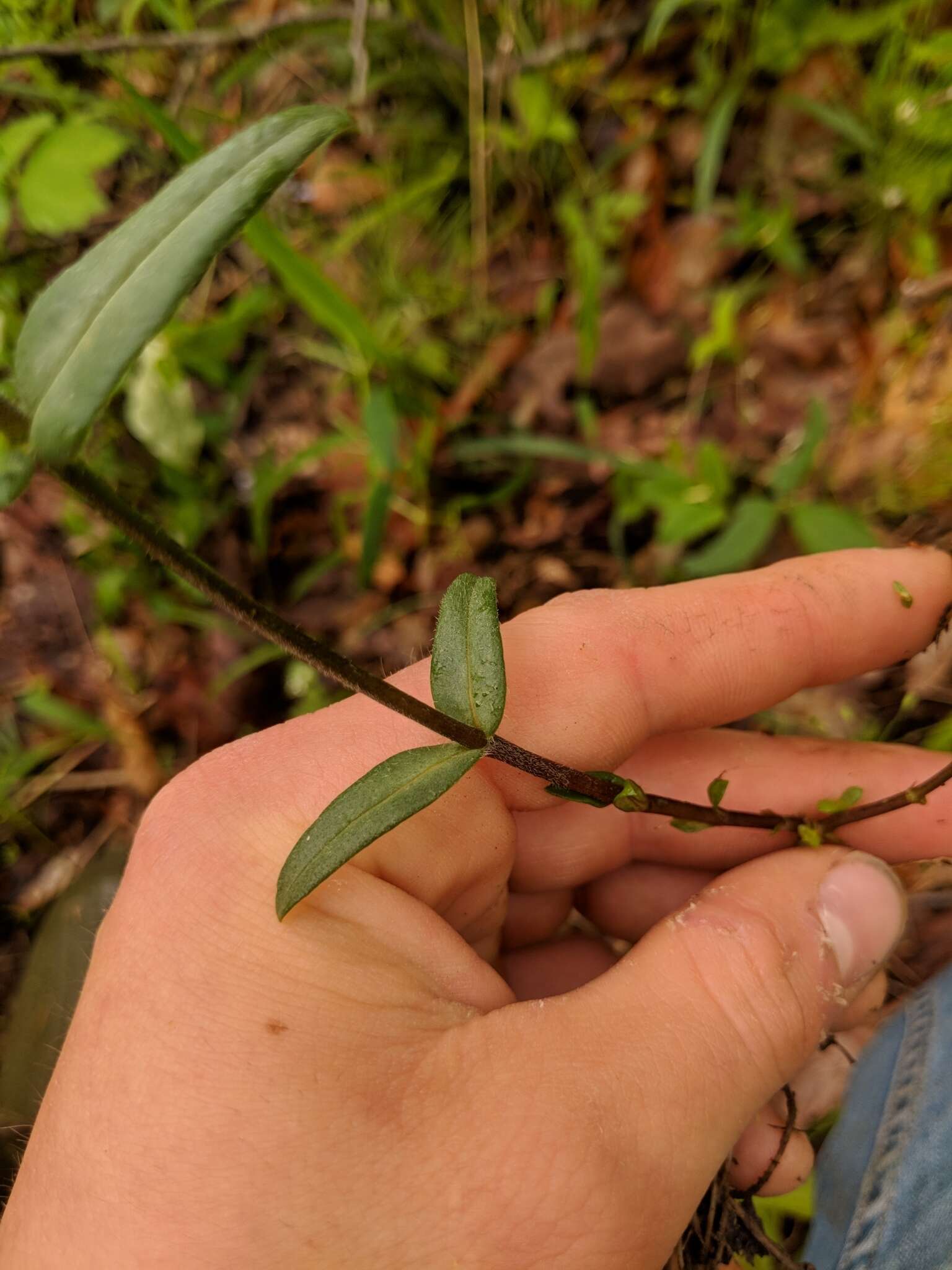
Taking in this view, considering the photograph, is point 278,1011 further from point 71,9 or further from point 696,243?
point 71,9

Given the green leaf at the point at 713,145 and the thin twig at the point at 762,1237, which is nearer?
the thin twig at the point at 762,1237

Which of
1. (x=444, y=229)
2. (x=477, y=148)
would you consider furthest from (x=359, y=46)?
(x=444, y=229)

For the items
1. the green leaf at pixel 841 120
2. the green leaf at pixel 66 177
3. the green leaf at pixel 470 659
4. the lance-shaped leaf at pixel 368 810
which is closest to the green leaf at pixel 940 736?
the green leaf at pixel 470 659

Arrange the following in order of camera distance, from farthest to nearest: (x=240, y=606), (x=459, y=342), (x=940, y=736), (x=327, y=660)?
(x=459, y=342), (x=940, y=736), (x=327, y=660), (x=240, y=606)

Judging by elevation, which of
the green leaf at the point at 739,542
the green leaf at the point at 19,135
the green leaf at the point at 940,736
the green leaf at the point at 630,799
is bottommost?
the green leaf at the point at 940,736

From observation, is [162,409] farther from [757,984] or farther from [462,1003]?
[757,984]

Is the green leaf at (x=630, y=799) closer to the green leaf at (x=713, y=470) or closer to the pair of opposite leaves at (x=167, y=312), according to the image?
the pair of opposite leaves at (x=167, y=312)
